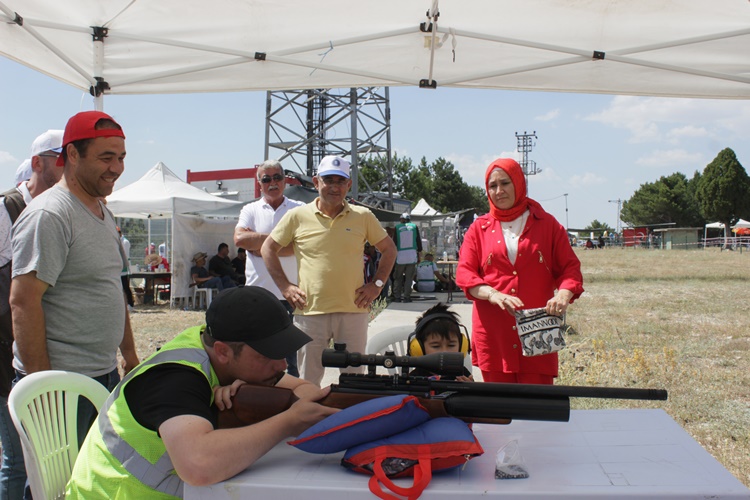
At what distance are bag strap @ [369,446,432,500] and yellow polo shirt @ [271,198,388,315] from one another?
97.2 inches

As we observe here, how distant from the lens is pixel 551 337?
10.0 ft

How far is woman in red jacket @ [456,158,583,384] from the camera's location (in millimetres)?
3277

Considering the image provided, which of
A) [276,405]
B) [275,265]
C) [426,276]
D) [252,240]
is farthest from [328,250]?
[426,276]

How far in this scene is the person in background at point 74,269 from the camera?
231 centimetres

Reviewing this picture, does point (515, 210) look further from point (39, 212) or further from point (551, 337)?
point (39, 212)

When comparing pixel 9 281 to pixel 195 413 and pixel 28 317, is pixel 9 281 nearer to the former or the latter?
pixel 28 317

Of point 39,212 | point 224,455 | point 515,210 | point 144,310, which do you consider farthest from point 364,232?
point 144,310

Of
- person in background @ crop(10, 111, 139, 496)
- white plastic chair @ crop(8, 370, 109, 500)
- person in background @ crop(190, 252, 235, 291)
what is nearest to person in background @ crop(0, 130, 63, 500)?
person in background @ crop(10, 111, 139, 496)

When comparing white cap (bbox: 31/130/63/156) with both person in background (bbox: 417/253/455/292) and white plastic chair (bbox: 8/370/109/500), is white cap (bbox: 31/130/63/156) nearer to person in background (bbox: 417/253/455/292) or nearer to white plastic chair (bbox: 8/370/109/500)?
white plastic chair (bbox: 8/370/109/500)

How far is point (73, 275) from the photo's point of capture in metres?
2.46

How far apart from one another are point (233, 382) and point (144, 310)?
11476mm

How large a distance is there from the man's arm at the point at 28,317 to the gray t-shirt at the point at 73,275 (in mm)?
39

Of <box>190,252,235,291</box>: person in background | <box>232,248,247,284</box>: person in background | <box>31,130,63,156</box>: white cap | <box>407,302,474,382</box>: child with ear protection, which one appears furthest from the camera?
<box>232,248,247,284</box>: person in background

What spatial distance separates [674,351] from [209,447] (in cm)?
701
